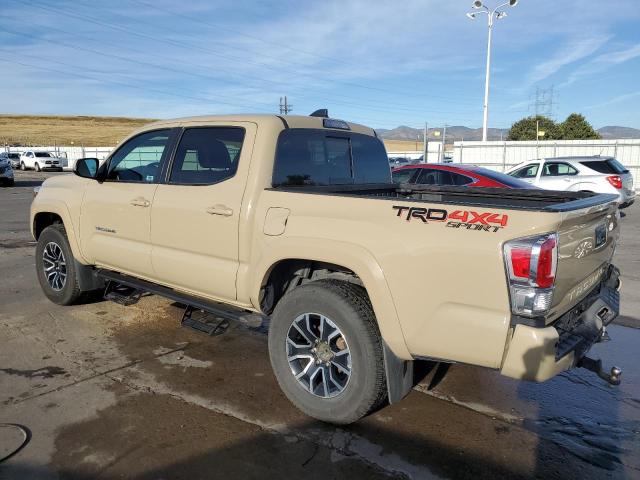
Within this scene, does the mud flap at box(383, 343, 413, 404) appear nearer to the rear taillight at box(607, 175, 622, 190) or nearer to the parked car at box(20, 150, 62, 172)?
the rear taillight at box(607, 175, 622, 190)

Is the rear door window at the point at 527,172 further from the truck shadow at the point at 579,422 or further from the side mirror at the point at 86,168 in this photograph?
the side mirror at the point at 86,168

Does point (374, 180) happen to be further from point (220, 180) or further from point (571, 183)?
point (571, 183)

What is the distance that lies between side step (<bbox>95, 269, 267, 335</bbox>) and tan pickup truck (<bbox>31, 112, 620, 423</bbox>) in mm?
22

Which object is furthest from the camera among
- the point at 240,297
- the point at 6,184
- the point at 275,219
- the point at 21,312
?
the point at 6,184

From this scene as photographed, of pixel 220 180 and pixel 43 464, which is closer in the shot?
pixel 43 464

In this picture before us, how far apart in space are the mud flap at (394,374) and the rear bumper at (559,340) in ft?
2.06

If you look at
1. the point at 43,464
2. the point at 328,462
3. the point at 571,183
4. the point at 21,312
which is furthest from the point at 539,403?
the point at 571,183

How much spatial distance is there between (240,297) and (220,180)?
867mm

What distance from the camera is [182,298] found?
172 inches

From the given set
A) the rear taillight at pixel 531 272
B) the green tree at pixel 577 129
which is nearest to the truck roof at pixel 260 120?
the rear taillight at pixel 531 272

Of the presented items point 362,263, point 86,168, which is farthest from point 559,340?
point 86,168

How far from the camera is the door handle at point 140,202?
14.6 ft

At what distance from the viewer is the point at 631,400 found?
12.4 feet

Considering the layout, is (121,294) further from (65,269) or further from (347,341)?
(347,341)
